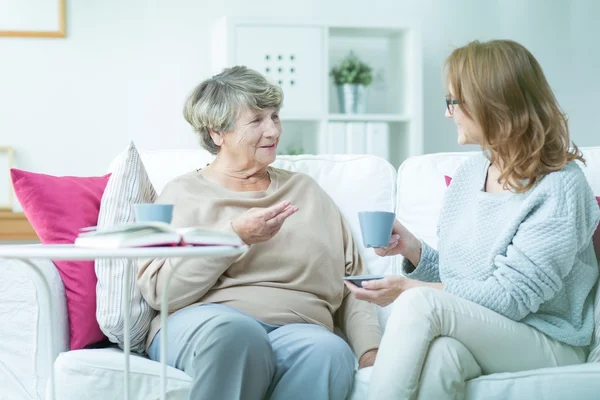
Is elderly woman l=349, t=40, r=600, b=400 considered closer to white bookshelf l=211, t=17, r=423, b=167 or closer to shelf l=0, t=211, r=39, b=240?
white bookshelf l=211, t=17, r=423, b=167

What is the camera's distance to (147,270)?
203cm

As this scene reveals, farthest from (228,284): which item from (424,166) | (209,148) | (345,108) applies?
(345,108)

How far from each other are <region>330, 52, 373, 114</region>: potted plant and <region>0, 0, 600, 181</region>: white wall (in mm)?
217

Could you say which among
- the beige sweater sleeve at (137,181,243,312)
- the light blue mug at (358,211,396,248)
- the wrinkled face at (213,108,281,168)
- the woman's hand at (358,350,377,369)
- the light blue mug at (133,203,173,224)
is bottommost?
the woman's hand at (358,350,377,369)

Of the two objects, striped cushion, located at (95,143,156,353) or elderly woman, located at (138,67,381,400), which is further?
striped cushion, located at (95,143,156,353)

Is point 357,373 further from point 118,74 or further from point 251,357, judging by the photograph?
point 118,74

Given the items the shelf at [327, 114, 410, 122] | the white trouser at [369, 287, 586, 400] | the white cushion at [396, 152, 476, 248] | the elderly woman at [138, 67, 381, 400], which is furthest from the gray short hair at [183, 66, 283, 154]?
the shelf at [327, 114, 410, 122]

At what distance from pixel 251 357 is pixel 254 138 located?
71 cm

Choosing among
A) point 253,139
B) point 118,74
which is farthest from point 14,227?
point 253,139

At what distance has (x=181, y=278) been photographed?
6.47 feet

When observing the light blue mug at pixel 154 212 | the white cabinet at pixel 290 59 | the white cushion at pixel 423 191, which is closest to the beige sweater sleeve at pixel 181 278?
the light blue mug at pixel 154 212

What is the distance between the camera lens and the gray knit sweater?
172 cm

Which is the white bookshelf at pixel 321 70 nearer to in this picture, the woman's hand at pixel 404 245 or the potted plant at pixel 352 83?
the potted plant at pixel 352 83

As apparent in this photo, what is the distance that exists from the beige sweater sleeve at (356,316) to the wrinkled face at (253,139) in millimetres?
292
